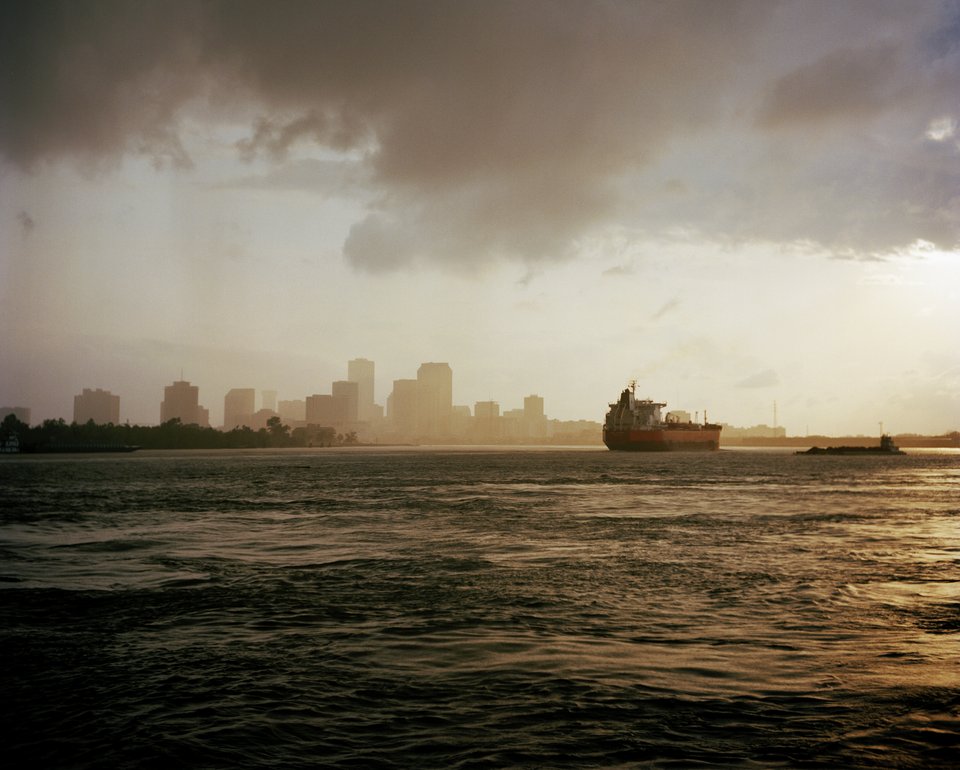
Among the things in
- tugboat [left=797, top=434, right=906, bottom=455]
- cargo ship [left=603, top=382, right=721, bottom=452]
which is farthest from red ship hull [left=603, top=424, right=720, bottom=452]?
tugboat [left=797, top=434, right=906, bottom=455]

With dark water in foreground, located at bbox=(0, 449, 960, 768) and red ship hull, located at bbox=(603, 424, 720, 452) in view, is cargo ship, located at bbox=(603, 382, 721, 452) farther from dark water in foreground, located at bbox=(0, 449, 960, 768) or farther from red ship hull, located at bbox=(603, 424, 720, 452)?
dark water in foreground, located at bbox=(0, 449, 960, 768)

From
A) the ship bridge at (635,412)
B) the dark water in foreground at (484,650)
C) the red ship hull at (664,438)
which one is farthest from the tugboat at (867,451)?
the dark water in foreground at (484,650)

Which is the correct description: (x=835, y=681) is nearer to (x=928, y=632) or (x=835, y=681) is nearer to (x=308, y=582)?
(x=928, y=632)

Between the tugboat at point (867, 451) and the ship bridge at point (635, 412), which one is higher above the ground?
the ship bridge at point (635, 412)

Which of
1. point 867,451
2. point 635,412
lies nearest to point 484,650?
point 635,412

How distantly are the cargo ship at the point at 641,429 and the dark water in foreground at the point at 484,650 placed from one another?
415 feet

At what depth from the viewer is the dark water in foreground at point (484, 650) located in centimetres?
829

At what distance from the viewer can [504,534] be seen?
92.9ft

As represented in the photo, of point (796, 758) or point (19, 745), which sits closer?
point (796, 758)

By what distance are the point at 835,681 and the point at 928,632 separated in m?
4.06

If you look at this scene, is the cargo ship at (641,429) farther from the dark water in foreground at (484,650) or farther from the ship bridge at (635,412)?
the dark water in foreground at (484,650)

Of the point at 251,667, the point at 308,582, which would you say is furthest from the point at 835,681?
the point at 308,582

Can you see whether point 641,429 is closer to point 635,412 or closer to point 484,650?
point 635,412

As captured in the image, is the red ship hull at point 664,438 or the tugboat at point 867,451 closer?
the red ship hull at point 664,438
